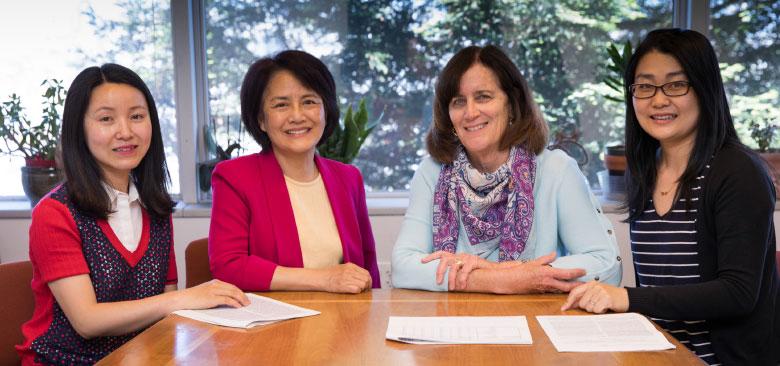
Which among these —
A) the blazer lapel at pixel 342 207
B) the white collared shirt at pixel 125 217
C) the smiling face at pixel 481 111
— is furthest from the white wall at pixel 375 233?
the white collared shirt at pixel 125 217

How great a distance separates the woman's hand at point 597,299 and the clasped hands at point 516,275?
15 centimetres

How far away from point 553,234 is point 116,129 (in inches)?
48.8

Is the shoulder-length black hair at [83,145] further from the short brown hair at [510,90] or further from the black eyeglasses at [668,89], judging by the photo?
the black eyeglasses at [668,89]

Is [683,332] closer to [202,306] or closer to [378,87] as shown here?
[202,306]

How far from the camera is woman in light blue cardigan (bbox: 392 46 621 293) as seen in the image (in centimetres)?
216

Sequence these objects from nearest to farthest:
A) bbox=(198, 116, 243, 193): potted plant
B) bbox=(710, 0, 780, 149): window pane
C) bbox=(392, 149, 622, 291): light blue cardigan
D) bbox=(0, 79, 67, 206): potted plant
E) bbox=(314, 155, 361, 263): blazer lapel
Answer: bbox=(392, 149, 622, 291): light blue cardigan, bbox=(314, 155, 361, 263): blazer lapel, bbox=(0, 79, 67, 206): potted plant, bbox=(198, 116, 243, 193): potted plant, bbox=(710, 0, 780, 149): window pane

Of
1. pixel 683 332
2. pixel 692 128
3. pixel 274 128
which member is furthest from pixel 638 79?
pixel 274 128

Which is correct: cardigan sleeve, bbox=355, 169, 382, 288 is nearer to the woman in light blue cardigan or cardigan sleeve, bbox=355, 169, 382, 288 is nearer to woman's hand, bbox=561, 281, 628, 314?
the woman in light blue cardigan

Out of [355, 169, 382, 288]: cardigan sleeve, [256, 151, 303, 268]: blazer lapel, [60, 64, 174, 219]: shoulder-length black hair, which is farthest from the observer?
[355, 169, 382, 288]: cardigan sleeve

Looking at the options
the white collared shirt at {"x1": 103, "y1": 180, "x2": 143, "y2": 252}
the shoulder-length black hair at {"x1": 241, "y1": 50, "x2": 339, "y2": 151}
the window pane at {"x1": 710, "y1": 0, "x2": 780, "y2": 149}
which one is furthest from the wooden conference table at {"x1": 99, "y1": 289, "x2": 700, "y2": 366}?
the window pane at {"x1": 710, "y1": 0, "x2": 780, "y2": 149}

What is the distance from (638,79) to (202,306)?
129 cm

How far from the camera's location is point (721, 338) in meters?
1.95

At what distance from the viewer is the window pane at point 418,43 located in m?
4.14

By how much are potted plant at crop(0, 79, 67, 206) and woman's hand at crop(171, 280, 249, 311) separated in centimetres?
214
